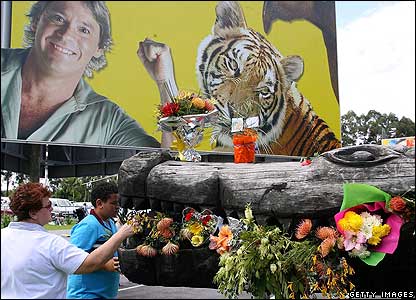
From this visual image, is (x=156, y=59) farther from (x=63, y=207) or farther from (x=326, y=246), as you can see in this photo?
(x=326, y=246)

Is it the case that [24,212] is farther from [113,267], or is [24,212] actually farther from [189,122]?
[189,122]

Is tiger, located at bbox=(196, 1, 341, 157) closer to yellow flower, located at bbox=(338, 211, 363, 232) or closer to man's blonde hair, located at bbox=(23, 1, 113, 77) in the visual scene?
man's blonde hair, located at bbox=(23, 1, 113, 77)

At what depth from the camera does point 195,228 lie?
7.33 feet

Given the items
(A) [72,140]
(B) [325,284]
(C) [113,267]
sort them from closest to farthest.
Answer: (B) [325,284], (C) [113,267], (A) [72,140]

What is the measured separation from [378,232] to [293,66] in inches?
258

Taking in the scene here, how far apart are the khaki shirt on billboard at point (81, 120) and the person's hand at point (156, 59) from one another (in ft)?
2.70

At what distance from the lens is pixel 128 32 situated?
7918 millimetres

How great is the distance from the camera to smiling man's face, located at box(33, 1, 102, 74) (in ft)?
24.1

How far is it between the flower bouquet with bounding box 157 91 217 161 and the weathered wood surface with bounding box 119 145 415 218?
576 millimetres

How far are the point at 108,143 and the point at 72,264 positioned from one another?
5.64m

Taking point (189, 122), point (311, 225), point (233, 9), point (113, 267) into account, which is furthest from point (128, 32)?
point (311, 225)

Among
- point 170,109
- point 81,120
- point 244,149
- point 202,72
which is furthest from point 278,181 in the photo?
point 81,120

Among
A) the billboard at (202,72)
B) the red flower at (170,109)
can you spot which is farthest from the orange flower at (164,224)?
the billboard at (202,72)

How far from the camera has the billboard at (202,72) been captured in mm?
7387
